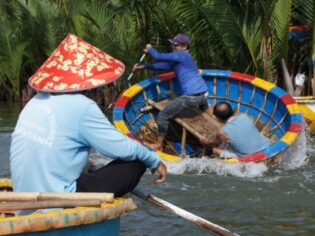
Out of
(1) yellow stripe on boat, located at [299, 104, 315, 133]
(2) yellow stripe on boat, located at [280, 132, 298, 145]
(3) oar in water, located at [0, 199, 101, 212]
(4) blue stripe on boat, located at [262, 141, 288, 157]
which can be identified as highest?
(3) oar in water, located at [0, 199, 101, 212]

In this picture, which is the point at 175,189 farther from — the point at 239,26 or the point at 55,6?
the point at 55,6

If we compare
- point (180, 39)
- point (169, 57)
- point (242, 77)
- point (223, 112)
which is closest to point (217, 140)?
point (223, 112)

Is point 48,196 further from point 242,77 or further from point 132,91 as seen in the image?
point 242,77

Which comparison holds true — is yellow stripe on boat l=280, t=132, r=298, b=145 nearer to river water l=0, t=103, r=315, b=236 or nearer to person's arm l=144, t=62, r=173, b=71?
river water l=0, t=103, r=315, b=236

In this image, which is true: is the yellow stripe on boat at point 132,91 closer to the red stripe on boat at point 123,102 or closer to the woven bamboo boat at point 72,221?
the red stripe on boat at point 123,102

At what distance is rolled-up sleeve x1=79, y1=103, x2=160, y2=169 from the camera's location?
3.56 m

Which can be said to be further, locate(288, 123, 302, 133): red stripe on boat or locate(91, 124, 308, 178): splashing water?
locate(288, 123, 302, 133): red stripe on boat

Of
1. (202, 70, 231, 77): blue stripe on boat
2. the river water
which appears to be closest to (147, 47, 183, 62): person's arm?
(202, 70, 231, 77): blue stripe on boat

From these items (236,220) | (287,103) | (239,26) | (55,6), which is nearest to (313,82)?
(239,26)

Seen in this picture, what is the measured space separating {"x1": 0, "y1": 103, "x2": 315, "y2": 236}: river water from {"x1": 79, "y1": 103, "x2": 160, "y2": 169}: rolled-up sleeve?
161cm

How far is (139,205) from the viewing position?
602 cm

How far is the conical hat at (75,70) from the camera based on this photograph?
359 cm

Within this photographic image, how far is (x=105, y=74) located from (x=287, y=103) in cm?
468

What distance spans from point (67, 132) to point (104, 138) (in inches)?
7.9
